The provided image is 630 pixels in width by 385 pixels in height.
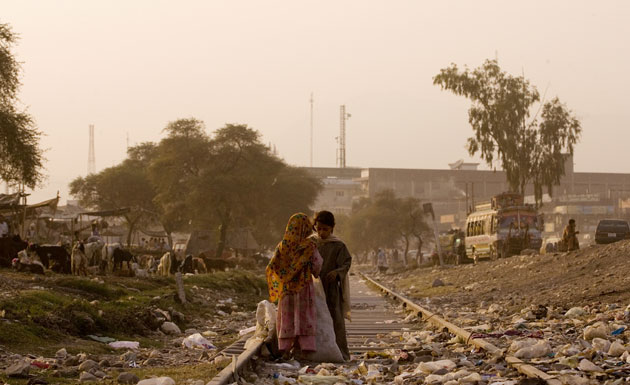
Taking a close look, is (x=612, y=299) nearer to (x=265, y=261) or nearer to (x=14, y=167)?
(x=14, y=167)

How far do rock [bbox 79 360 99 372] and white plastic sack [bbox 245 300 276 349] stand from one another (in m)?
1.73

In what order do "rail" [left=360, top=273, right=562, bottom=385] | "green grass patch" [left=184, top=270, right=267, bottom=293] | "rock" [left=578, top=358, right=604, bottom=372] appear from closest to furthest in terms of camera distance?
"rail" [left=360, top=273, right=562, bottom=385] → "rock" [left=578, top=358, right=604, bottom=372] → "green grass patch" [left=184, top=270, right=267, bottom=293]

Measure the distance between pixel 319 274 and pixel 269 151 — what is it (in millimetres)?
54230

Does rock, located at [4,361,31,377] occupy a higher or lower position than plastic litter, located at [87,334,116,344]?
higher

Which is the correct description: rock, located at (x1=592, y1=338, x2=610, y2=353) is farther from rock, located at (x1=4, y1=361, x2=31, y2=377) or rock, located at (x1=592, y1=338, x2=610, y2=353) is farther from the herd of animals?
the herd of animals

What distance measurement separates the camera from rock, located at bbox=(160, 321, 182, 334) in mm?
15734

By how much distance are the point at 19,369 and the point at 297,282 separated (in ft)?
9.95

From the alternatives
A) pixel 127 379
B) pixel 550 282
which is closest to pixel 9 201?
pixel 550 282

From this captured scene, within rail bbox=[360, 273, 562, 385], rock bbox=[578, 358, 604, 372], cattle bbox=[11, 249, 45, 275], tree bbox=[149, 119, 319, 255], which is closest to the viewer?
rail bbox=[360, 273, 562, 385]

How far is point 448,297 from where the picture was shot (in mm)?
25984

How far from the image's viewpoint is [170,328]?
1580 cm

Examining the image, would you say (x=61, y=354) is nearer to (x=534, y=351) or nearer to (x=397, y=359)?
(x=397, y=359)

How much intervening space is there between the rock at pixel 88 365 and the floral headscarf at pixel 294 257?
194cm

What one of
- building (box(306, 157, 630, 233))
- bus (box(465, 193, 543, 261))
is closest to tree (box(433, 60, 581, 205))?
bus (box(465, 193, 543, 261))
